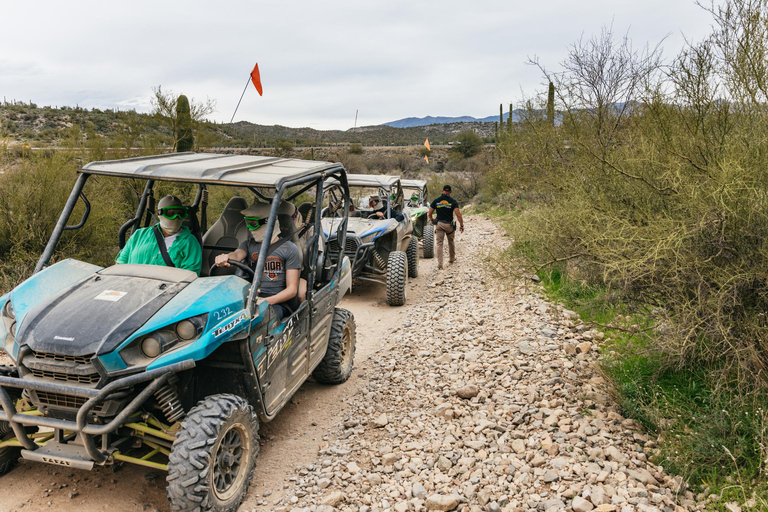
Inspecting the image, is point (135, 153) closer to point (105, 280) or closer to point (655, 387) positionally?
point (105, 280)

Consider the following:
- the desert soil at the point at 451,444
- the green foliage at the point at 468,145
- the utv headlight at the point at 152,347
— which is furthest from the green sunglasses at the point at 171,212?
the green foliage at the point at 468,145

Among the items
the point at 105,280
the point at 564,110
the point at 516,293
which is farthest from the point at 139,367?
the point at 564,110

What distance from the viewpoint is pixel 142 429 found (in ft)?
9.94

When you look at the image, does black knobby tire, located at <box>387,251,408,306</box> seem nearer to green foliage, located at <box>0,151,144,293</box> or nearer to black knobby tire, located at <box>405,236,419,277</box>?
black knobby tire, located at <box>405,236,419,277</box>

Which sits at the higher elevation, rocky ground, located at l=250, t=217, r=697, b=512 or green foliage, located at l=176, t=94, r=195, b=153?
green foliage, located at l=176, t=94, r=195, b=153

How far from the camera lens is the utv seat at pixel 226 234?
495 cm

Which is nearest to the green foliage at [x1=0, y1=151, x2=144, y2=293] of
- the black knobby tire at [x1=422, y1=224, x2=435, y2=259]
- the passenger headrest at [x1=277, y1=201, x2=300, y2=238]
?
the passenger headrest at [x1=277, y1=201, x2=300, y2=238]

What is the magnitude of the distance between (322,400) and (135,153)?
10985 millimetres

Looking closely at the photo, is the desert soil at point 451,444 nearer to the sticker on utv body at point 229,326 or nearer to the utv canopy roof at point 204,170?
the sticker on utv body at point 229,326

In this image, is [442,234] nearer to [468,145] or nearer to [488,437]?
[488,437]

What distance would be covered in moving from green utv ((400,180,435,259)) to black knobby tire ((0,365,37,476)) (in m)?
9.38

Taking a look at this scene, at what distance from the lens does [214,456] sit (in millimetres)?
3041

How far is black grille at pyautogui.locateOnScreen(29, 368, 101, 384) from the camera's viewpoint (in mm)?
2877

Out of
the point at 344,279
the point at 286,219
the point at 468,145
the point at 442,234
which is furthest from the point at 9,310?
the point at 468,145
